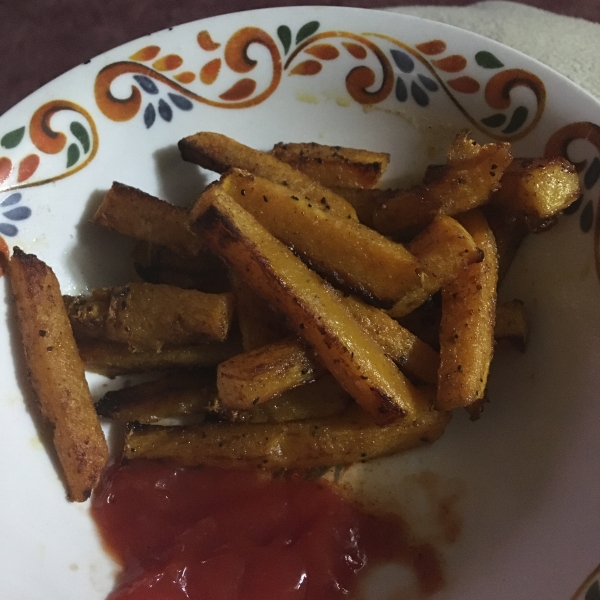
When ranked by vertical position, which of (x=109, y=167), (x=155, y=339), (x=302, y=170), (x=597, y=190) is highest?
(x=597, y=190)

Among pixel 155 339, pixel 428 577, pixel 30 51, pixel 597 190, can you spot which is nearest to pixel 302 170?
pixel 155 339

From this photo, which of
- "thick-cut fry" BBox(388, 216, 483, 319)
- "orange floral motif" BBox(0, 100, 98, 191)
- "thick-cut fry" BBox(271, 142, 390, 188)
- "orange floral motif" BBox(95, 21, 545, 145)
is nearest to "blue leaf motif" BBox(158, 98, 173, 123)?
"orange floral motif" BBox(95, 21, 545, 145)

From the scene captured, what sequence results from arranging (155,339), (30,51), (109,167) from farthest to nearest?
(30,51) < (109,167) < (155,339)

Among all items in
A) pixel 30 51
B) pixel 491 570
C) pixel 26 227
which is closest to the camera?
pixel 491 570

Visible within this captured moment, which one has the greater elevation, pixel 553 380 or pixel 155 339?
pixel 553 380

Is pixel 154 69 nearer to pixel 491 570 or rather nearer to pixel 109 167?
pixel 109 167

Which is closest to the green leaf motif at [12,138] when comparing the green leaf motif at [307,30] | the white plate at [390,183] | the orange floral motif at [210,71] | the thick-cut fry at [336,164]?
the white plate at [390,183]
